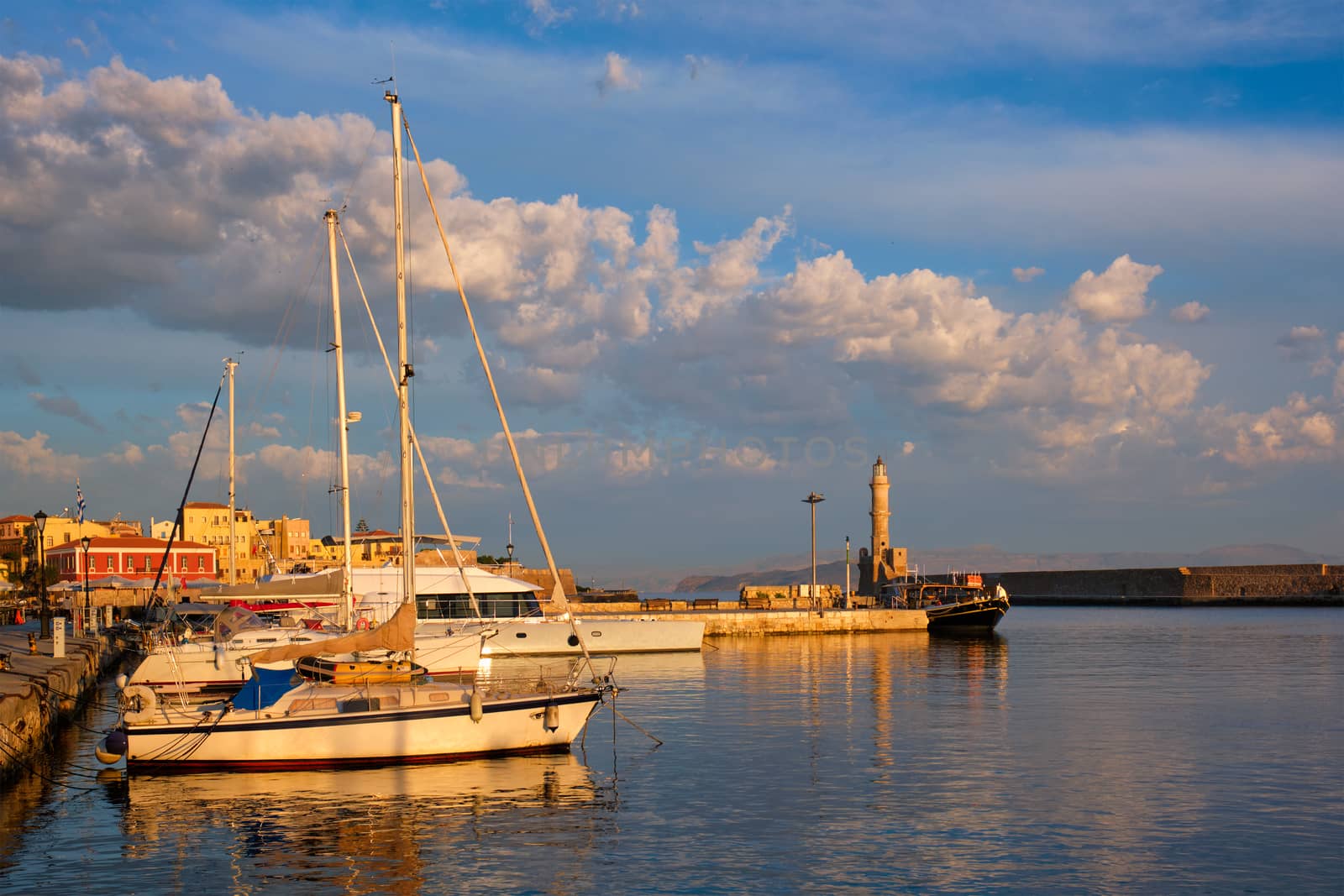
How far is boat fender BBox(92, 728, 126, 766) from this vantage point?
21.3 meters

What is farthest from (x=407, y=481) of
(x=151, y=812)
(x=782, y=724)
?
(x=782, y=724)

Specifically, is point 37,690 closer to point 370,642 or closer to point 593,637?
point 370,642

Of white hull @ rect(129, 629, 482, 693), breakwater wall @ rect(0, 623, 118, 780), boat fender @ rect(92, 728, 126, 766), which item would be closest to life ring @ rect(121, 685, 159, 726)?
boat fender @ rect(92, 728, 126, 766)

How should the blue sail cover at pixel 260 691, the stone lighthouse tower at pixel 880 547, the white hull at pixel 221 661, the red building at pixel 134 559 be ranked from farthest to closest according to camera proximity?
1. the stone lighthouse tower at pixel 880 547
2. the red building at pixel 134 559
3. the white hull at pixel 221 661
4. the blue sail cover at pixel 260 691

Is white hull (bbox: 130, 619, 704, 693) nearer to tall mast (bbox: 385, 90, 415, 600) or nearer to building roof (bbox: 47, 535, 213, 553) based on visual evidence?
tall mast (bbox: 385, 90, 415, 600)

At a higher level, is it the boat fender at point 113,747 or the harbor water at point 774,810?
the boat fender at point 113,747

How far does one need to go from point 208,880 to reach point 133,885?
879 mm

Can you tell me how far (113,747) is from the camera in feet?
70.1

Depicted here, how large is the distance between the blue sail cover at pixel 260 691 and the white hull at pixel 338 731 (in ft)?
0.60

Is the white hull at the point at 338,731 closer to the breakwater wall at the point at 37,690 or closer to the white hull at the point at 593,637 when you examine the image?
the breakwater wall at the point at 37,690

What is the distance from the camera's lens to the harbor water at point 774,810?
1532 cm

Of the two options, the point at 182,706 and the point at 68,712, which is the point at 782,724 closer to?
the point at 182,706

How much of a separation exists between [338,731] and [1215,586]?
408ft

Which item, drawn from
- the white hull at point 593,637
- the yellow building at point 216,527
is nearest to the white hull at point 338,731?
the white hull at point 593,637
